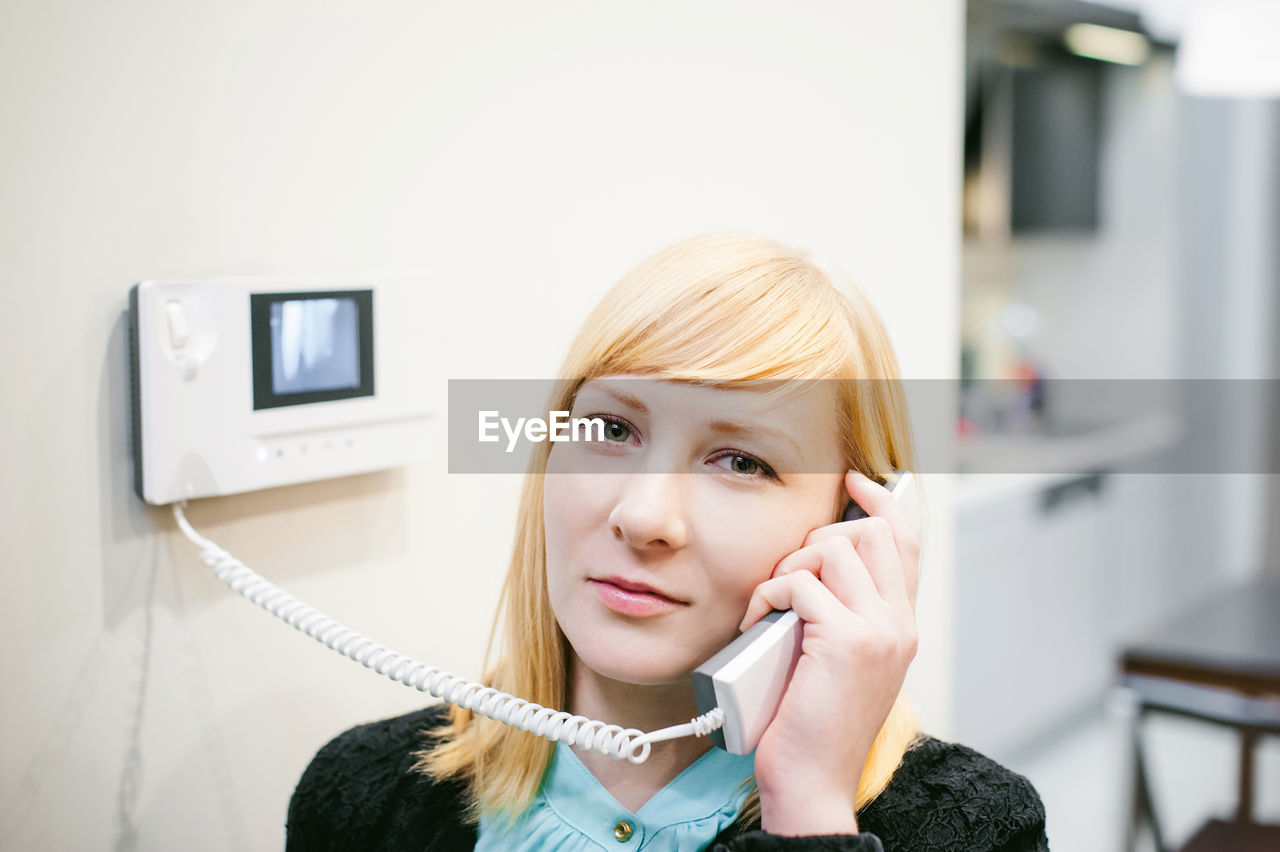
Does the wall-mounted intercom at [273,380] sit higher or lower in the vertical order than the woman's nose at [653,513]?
higher

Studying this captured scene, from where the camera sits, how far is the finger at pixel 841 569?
0.80 meters

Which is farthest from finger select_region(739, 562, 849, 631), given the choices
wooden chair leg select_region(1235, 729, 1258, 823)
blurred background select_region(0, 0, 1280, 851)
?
wooden chair leg select_region(1235, 729, 1258, 823)

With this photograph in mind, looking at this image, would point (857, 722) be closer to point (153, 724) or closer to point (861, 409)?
point (861, 409)

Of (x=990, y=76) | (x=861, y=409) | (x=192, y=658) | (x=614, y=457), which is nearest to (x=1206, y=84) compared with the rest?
(x=990, y=76)

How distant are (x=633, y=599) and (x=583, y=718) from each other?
0.30 feet

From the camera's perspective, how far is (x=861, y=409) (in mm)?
890

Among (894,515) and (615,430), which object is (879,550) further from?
(615,430)

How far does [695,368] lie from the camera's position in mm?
810

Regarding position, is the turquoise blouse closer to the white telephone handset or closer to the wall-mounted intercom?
the white telephone handset

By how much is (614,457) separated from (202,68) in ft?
1.31

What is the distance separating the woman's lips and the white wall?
25 cm

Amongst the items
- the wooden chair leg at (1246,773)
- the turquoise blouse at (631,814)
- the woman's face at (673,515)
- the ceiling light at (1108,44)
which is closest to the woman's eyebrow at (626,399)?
the woman's face at (673,515)

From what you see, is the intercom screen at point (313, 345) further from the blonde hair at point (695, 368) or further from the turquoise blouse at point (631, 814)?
the turquoise blouse at point (631, 814)

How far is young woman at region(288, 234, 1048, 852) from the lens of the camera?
30.9 inches
